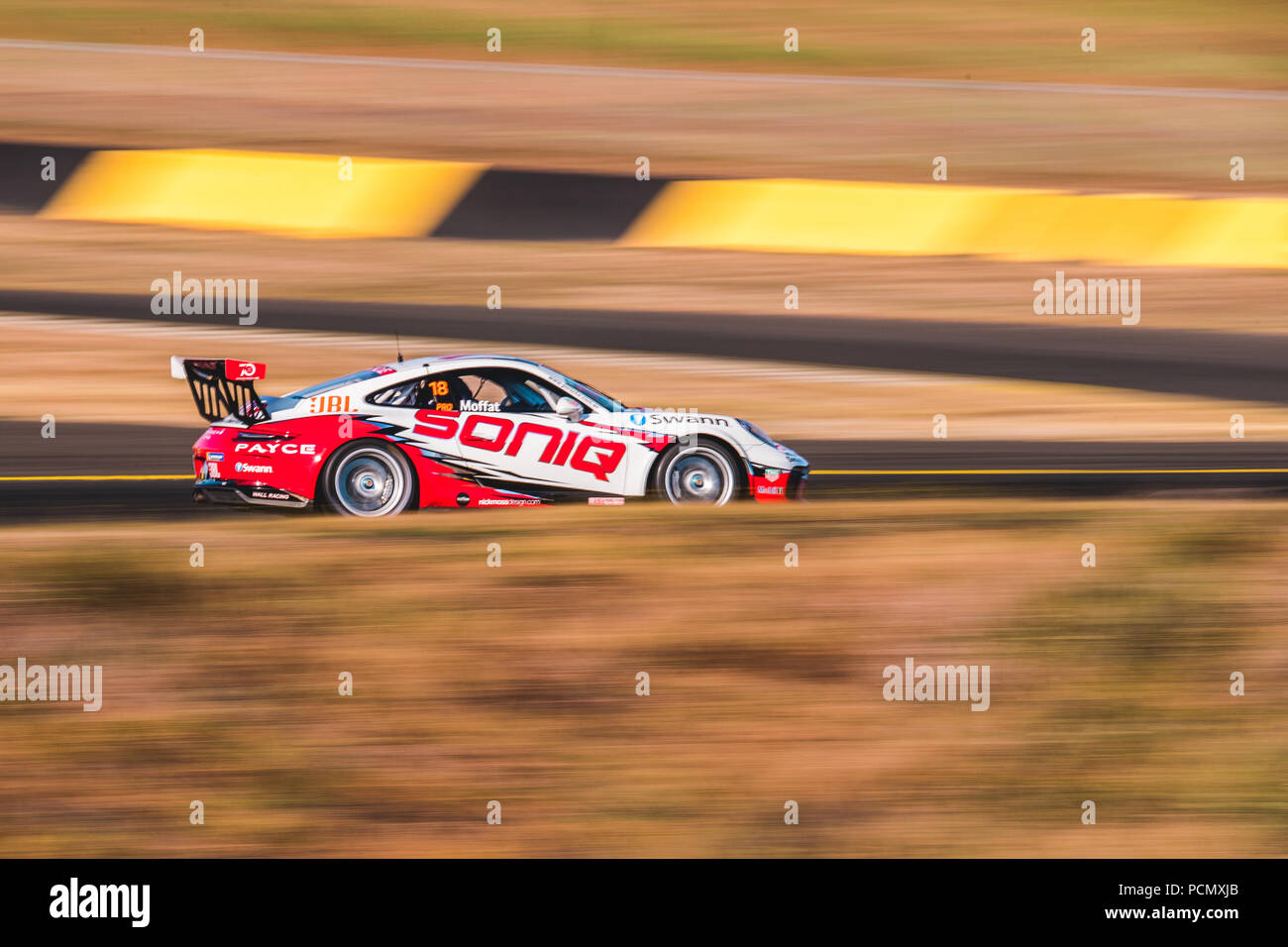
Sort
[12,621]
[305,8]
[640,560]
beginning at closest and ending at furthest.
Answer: [12,621], [640,560], [305,8]

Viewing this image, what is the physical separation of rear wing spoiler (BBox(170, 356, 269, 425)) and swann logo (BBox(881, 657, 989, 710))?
447cm

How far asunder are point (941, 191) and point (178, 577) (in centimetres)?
1412

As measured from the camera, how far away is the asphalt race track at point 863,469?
1068 cm

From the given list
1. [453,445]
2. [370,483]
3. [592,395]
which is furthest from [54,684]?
[592,395]

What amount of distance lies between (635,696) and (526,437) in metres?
2.77

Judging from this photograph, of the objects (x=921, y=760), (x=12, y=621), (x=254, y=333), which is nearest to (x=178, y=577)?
(x=12, y=621)

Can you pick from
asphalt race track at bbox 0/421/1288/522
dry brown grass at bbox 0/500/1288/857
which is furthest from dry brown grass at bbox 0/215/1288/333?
dry brown grass at bbox 0/500/1288/857

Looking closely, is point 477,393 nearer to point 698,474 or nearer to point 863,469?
point 698,474

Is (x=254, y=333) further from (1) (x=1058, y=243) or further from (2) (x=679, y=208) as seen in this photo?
(1) (x=1058, y=243)

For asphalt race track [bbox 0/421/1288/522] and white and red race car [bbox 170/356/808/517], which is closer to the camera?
white and red race car [bbox 170/356/808/517]

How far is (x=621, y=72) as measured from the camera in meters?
25.3

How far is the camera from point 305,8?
2669 centimetres

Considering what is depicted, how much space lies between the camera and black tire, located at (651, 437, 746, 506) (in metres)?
10.1

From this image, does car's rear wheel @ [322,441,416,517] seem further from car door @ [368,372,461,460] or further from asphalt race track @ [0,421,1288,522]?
asphalt race track @ [0,421,1288,522]
